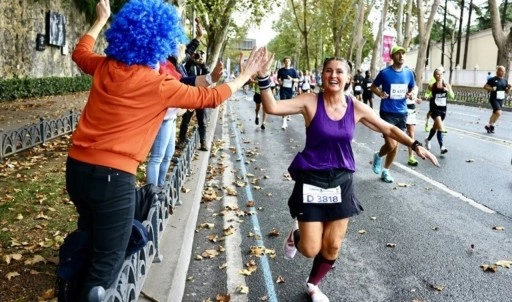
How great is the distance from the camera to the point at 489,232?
5.90 metres

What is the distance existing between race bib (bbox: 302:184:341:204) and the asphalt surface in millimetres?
857

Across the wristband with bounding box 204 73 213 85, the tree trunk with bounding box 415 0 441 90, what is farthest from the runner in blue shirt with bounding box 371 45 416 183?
the tree trunk with bounding box 415 0 441 90

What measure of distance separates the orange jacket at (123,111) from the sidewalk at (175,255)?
4.57ft

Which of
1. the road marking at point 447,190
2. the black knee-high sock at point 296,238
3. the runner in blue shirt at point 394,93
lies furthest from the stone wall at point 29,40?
the black knee-high sock at point 296,238

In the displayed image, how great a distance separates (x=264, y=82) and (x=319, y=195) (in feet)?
3.19

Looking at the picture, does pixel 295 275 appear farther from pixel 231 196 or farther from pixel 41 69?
pixel 41 69

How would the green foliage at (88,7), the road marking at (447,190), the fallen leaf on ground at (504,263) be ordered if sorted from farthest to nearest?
the green foliage at (88,7)
the road marking at (447,190)
the fallen leaf on ground at (504,263)

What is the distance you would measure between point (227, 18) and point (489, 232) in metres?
18.5

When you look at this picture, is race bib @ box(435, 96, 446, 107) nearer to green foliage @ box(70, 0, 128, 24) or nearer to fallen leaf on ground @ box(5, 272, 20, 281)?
fallen leaf on ground @ box(5, 272, 20, 281)

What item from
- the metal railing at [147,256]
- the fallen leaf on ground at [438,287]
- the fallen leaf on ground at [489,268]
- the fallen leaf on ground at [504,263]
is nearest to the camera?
the metal railing at [147,256]

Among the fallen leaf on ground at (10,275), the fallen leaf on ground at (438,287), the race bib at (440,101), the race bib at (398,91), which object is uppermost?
the race bib at (398,91)

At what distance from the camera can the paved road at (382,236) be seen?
4363mm

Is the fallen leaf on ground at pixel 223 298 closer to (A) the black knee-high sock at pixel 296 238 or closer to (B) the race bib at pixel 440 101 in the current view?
(A) the black knee-high sock at pixel 296 238

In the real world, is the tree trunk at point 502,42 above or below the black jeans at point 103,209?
above
